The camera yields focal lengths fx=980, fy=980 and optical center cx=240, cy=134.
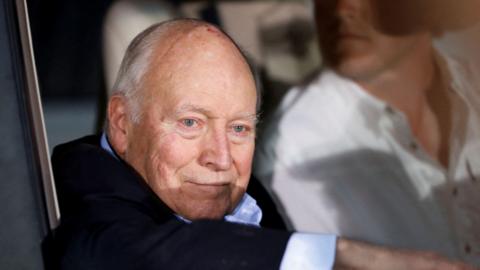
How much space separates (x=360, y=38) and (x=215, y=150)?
1.18 m

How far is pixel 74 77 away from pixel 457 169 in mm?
1237

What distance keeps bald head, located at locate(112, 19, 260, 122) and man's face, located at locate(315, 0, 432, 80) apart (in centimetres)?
107

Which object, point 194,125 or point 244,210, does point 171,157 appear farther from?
point 244,210

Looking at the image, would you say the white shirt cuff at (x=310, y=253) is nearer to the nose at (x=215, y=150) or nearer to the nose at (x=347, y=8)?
the nose at (x=215, y=150)

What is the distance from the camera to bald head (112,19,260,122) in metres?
1.52

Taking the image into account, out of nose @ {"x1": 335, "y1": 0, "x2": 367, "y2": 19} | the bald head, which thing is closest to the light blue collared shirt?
the bald head

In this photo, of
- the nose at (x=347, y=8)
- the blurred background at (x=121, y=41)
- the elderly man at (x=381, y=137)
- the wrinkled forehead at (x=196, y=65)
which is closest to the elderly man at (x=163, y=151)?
the wrinkled forehead at (x=196, y=65)

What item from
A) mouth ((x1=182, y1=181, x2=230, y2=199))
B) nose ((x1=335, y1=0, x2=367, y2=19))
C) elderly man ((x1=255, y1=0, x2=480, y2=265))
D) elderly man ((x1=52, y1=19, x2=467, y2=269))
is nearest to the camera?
elderly man ((x1=52, y1=19, x2=467, y2=269))

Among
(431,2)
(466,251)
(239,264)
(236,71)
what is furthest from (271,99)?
(239,264)

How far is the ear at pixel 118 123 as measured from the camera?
1.56m

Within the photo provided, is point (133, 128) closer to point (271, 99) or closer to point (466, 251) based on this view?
point (466, 251)

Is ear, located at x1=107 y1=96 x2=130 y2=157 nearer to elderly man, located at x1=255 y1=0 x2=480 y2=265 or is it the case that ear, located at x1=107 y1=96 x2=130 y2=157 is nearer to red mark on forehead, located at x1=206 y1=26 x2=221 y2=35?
red mark on forehead, located at x1=206 y1=26 x2=221 y2=35

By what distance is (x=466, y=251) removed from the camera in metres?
2.28

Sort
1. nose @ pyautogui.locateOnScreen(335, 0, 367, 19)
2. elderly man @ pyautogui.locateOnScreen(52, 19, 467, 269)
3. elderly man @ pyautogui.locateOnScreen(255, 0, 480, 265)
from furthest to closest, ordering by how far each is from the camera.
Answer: nose @ pyautogui.locateOnScreen(335, 0, 367, 19) < elderly man @ pyautogui.locateOnScreen(255, 0, 480, 265) < elderly man @ pyautogui.locateOnScreen(52, 19, 467, 269)
